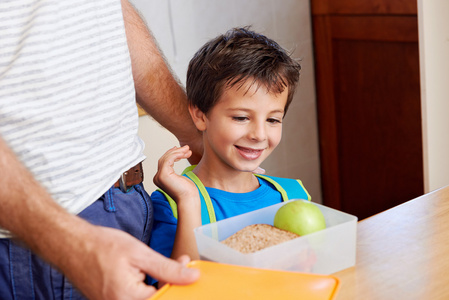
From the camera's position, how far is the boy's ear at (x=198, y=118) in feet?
4.33

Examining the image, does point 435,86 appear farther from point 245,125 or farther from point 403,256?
point 403,256

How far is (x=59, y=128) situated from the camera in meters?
1.02

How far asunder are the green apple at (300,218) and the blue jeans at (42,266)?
32 cm

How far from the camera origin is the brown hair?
1239 mm

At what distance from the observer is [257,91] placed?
1222mm

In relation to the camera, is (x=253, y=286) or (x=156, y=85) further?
(x=156, y=85)

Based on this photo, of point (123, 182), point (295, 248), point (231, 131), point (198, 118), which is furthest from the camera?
point (198, 118)

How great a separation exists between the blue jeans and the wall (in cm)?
139

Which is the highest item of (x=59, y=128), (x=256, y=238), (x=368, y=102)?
(x=59, y=128)

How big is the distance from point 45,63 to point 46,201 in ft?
0.94

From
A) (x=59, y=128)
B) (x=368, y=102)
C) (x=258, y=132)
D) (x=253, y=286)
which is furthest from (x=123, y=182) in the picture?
(x=368, y=102)

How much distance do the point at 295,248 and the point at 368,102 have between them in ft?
6.91

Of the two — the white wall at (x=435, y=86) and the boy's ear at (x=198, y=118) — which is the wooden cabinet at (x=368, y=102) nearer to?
the white wall at (x=435, y=86)

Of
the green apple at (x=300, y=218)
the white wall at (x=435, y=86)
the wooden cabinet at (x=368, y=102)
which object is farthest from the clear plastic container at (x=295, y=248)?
the wooden cabinet at (x=368, y=102)
